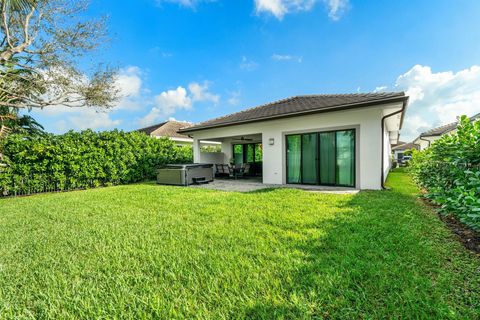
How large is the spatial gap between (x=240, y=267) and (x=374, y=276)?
1603 millimetres

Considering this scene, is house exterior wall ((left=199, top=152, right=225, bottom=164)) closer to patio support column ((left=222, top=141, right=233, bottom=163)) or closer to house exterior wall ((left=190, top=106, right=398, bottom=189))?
patio support column ((left=222, top=141, right=233, bottom=163))

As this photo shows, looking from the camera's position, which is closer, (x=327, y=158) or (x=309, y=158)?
(x=327, y=158)

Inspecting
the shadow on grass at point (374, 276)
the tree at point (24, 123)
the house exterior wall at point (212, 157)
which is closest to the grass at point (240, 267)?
the shadow on grass at point (374, 276)

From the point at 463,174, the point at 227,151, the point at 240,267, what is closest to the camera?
the point at 240,267

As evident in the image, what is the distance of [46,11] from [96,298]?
14.5 meters

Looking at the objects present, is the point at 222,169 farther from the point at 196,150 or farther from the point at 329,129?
the point at 329,129

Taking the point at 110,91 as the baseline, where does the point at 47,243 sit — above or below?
below

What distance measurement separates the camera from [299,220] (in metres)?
4.68

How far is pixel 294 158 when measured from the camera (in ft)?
34.7

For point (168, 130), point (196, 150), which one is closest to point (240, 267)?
point (196, 150)

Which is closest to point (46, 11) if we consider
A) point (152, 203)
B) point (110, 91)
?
point (110, 91)

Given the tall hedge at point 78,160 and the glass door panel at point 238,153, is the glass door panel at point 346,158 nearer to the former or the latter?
the glass door panel at point 238,153

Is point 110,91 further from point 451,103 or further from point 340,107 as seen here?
point 451,103

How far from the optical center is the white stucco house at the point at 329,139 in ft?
27.1
